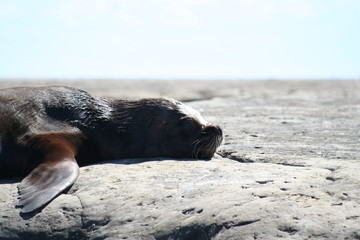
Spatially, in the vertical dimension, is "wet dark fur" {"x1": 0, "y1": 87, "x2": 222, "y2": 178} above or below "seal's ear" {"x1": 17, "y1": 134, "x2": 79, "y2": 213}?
above

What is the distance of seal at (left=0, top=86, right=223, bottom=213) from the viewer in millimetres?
6738

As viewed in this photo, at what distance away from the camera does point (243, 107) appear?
13.2 metres

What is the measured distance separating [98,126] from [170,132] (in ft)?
2.53

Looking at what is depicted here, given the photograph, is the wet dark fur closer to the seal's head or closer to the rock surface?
the seal's head

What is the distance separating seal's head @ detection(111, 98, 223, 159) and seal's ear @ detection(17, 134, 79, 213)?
0.87 m

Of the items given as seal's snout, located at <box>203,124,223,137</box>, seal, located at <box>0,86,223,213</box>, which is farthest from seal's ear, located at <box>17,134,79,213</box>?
seal's snout, located at <box>203,124,223,137</box>

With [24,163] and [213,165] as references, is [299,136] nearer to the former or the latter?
[213,165]

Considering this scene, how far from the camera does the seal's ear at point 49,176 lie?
18.7ft

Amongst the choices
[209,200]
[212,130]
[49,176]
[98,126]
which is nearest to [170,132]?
[212,130]

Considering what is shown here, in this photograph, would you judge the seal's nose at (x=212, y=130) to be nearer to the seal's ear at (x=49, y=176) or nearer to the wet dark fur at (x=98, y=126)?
the wet dark fur at (x=98, y=126)

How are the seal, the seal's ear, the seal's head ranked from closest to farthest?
the seal's ear, the seal, the seal's head

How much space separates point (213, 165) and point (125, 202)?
1278 millimetres

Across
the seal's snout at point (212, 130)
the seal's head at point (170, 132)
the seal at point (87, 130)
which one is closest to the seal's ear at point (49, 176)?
the seal at point (87, 130)

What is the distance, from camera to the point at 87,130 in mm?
7293
